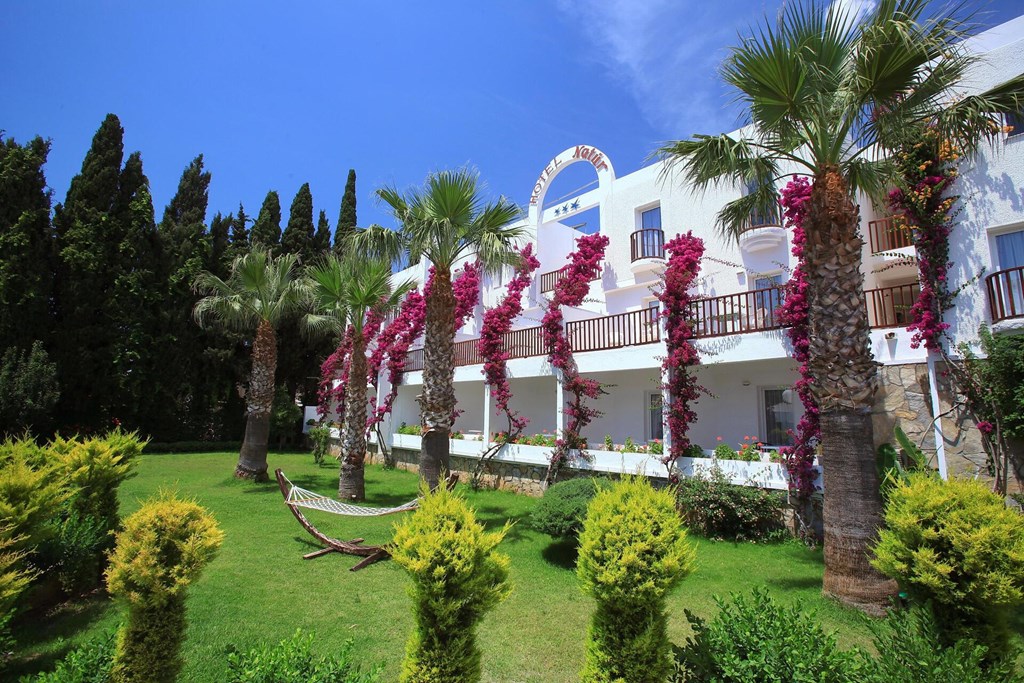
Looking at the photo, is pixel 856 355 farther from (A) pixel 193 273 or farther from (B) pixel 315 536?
(A) pixel 193 273

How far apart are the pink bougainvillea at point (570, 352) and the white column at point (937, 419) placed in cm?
687

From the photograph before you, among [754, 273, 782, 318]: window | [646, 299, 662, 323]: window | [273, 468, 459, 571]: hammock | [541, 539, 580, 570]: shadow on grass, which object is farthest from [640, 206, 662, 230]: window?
[273, 468, 459, 571]: hammock

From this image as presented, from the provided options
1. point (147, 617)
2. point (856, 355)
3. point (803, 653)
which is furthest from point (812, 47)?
point (147, 617)

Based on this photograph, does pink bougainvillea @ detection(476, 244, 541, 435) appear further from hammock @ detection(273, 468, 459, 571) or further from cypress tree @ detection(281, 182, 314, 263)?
cypress tree @ detection(281, 182, 314, 263)

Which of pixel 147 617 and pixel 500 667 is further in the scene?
pixel 500 667

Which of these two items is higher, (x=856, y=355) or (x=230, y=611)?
(x=856, y=355)

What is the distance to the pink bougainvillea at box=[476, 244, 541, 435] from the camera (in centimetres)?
1605

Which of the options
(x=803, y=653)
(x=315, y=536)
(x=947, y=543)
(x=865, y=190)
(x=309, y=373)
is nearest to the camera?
(x=803, y=653)

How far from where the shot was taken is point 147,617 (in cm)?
386

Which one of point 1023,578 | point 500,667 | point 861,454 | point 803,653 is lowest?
point 500,667

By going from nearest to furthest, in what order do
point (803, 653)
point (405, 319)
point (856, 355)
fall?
point (803, 653) → point (856, 355) → point (405, 319)

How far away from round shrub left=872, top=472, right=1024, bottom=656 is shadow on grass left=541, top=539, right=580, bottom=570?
494cm

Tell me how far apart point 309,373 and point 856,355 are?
92.0 feet

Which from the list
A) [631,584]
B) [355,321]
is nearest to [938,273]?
[631,584]
